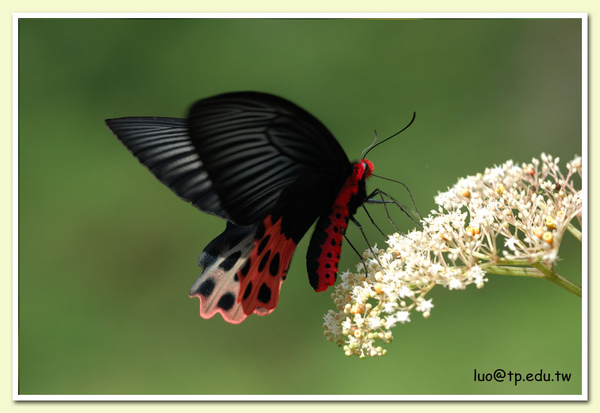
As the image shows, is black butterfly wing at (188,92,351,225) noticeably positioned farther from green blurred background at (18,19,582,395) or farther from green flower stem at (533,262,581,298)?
green blurred background at (18,19,582,395)

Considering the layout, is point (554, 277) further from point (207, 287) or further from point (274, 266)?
point (207, 287)

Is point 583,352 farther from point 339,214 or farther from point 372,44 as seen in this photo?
point 372,44

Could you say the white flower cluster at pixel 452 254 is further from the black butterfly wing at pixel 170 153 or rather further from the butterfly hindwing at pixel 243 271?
the black butterfly wing at pixel 170 153

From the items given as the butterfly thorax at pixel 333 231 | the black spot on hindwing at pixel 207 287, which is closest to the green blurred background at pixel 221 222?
the butterfly thorax at pixel 333 231

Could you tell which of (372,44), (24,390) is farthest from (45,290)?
(372,44)

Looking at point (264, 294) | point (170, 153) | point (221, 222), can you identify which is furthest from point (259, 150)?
point (221, 222)
